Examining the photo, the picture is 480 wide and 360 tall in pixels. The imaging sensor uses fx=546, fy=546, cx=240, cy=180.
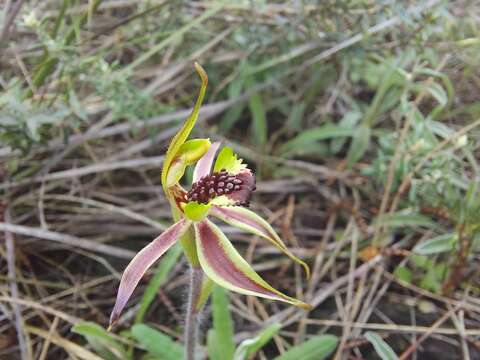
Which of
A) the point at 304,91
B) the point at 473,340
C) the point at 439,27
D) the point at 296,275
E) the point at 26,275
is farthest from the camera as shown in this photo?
the point at 304,91

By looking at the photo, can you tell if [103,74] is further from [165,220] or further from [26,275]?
[26,275]

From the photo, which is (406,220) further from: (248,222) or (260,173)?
(248,222)

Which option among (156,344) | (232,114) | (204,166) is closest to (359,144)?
(232,114)

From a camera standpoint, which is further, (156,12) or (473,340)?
(156,12)

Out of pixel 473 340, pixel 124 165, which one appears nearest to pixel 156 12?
pixel 124 165

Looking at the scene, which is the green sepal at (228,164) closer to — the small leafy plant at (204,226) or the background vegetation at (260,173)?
the small leafy plant at (204,226)
